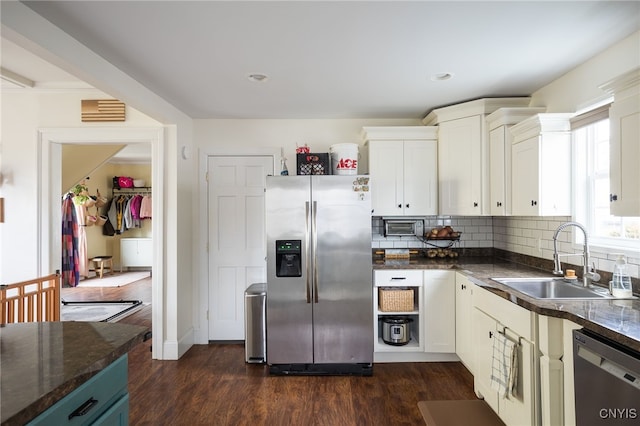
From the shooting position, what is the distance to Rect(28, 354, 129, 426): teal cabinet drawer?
979 millimetres

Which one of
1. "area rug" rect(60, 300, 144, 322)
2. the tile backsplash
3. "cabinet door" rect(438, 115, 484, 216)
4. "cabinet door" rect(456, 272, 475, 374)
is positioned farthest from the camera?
"area rug" rect(60, 300, 144, 322)

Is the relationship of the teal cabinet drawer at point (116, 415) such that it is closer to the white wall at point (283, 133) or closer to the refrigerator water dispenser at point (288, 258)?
the refrigerator water dispenser at point (288, 258)

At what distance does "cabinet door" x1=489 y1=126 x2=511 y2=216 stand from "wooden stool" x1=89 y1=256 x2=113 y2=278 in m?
7.49

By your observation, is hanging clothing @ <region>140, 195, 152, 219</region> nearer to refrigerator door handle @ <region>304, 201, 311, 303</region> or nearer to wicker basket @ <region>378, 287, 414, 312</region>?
refrigerator door handle @ <region>304, 201, 311, 303</region>

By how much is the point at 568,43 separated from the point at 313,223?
2.14 m

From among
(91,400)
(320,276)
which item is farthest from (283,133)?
(91,400)

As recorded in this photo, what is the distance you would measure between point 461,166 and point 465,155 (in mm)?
107

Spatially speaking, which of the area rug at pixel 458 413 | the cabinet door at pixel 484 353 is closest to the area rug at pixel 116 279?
the area rug at pixel 458 413

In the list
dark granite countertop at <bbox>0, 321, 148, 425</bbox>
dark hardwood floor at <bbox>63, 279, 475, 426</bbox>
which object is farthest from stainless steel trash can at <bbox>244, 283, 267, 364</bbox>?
dark granite countertop at <bbox>0, 321, 148, 425</bbox>

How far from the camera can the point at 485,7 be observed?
163 centimetres

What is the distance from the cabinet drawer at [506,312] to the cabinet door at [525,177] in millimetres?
765

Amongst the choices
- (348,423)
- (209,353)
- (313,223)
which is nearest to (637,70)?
(313,223)

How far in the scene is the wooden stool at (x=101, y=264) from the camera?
6961mm

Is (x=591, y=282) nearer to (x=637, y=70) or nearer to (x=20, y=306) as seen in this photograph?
(x=637, y=70)
